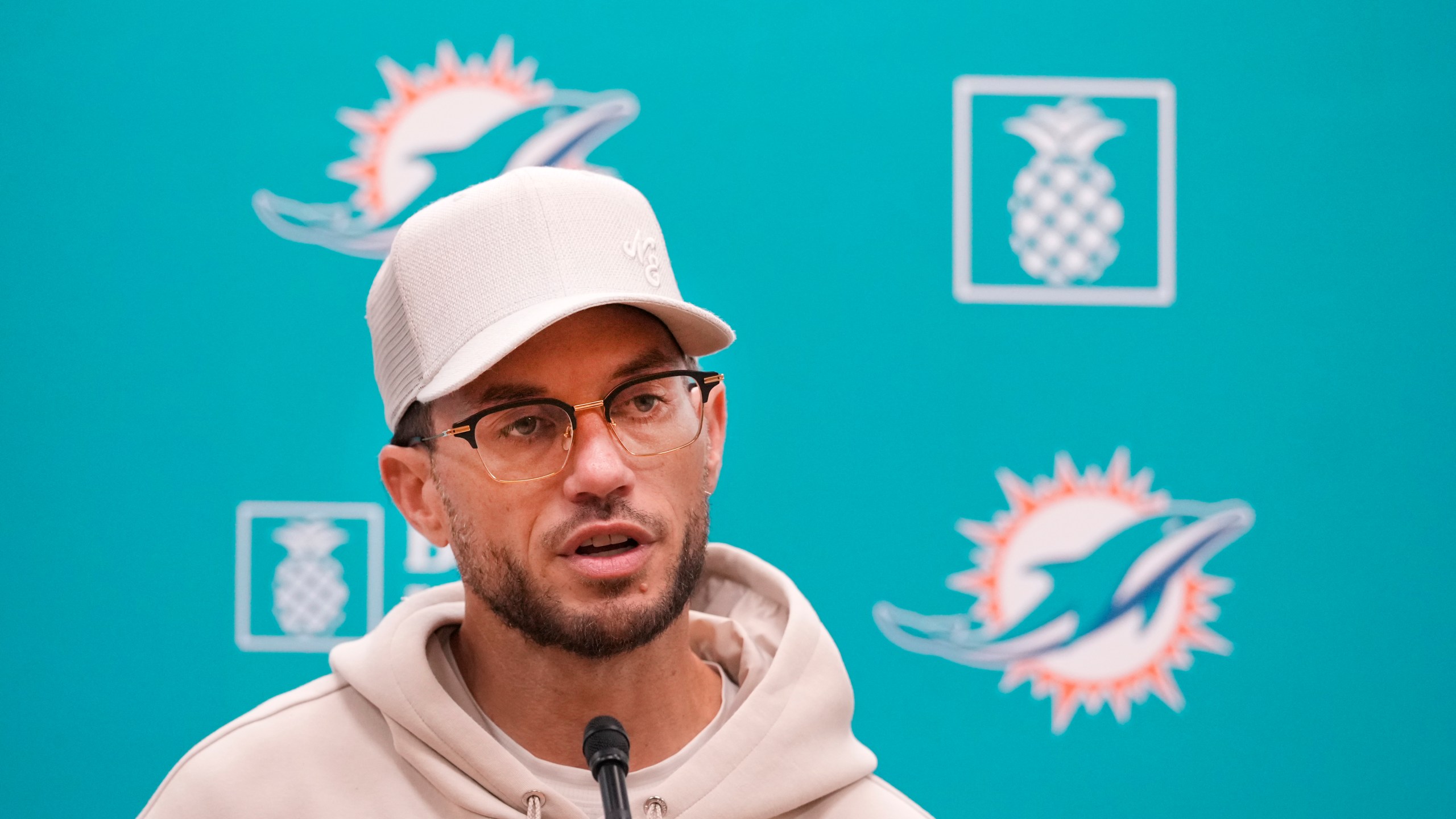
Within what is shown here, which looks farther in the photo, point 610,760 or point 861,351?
point 861,351

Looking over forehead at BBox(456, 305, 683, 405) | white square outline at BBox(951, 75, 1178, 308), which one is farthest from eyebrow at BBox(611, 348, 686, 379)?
white square outline at BBox(951, 75, 1178, 308)

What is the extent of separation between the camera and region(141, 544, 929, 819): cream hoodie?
109cm

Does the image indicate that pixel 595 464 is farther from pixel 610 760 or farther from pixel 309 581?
pixel 309 581

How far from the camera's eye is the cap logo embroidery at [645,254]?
1.12 metres

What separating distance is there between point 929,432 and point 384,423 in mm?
733

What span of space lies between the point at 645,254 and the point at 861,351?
21.4 inches

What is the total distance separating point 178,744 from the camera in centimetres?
157

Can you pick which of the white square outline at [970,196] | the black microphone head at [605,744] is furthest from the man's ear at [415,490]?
the white square outline at [970,196]

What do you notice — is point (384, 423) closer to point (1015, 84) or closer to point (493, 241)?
point (493, 241)

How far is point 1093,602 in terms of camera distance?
5.31 feet

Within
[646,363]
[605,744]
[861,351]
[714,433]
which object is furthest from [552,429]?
[861,351]

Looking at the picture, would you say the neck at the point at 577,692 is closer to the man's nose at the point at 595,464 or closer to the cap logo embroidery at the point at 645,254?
the man's nose at the point at 595,464

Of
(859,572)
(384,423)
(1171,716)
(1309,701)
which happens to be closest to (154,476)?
(384,423)

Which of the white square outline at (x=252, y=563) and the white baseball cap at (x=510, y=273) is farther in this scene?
the white square outline at (x=252, y=563)
